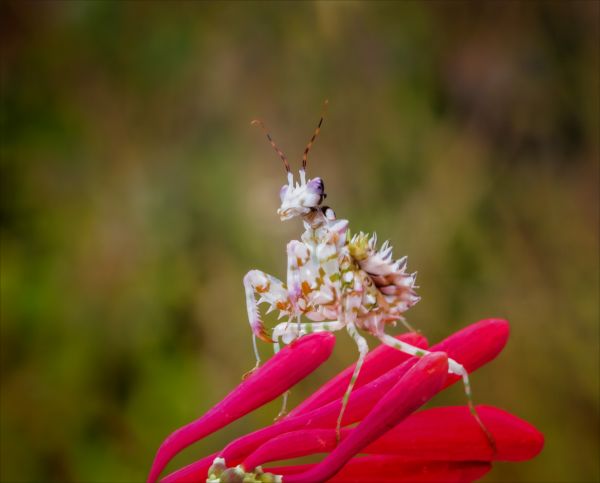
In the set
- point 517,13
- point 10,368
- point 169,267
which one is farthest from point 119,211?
point 517,13

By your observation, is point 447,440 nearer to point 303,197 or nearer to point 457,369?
point 457,369

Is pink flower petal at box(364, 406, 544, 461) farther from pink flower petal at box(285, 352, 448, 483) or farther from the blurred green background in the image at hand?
the blurred green background

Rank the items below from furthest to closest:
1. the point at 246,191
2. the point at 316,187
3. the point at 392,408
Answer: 1. the point at 246,191
2. the point at 316,187
3. the point at 392,408

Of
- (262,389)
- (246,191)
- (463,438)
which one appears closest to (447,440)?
(463,438)

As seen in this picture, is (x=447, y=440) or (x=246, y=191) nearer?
(x=447, y=440)

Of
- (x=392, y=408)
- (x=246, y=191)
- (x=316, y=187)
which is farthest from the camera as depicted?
(x=246, y=191)

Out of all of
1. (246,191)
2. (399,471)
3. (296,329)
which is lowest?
(399,471)

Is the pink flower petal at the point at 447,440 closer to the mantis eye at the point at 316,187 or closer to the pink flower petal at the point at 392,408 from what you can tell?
the pink flower petal at the point at 392,408
